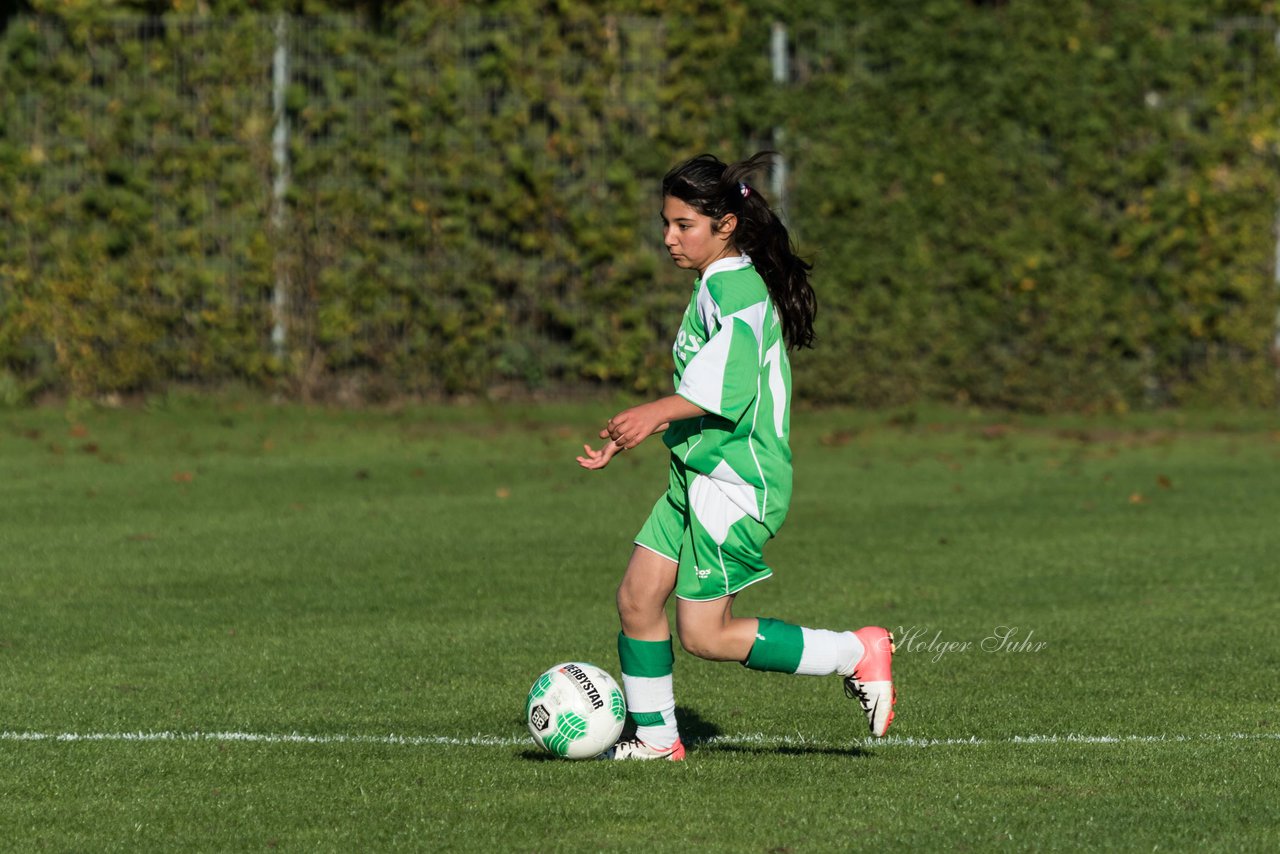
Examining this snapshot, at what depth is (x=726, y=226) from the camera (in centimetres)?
566

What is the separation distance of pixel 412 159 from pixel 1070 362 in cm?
577

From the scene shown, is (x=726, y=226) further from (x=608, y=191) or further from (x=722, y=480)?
(x=608, y=191)

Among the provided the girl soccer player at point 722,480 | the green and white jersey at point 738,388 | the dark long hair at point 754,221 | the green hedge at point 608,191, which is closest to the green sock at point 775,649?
the girl soccer player at point 722,480

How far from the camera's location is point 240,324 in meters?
15.9

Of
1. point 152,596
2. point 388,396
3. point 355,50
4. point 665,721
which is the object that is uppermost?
point 355,50

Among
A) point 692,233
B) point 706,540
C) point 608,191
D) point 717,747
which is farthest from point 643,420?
point 608,191

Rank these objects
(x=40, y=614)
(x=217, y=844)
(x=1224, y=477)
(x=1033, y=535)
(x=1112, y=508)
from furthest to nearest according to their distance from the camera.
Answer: (x=1224, y=477) → (x=1112, y=508) → (x=1033, y=535) → (x=40, y=614) → (x=217, y=844)

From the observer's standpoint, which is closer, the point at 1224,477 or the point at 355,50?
the point at 1224,477

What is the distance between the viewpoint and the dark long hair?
5.60 m

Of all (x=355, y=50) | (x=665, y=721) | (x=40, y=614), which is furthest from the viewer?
(x=355, y=50)

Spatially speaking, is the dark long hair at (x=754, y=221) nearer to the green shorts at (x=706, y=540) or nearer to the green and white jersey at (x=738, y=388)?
the green and white jersey at (x=738, y=388)

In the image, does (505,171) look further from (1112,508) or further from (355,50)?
(1112,508)

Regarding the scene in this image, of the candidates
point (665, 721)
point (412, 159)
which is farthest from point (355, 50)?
point (665, 721)

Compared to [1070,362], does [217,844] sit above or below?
above
